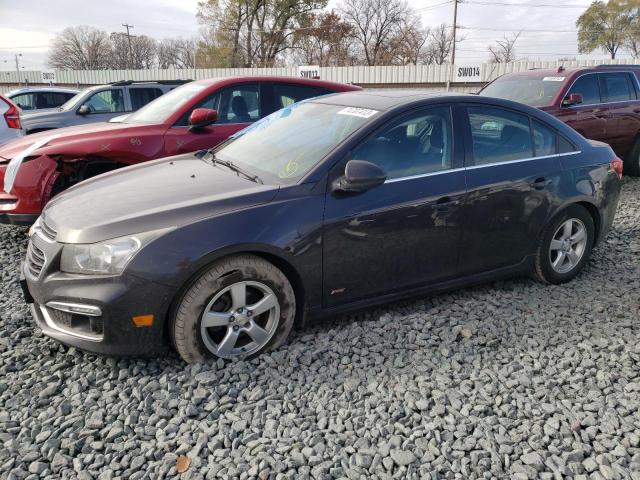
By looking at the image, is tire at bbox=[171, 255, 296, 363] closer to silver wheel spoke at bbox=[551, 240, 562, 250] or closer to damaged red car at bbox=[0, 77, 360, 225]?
silver wheel spoke at bbox=[551, 240, 562, 250]

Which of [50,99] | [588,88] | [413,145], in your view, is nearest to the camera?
[413,145]

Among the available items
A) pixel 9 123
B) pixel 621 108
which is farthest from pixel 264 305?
pixel 621 108

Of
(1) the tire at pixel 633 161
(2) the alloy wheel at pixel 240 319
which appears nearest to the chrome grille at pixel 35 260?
(2) the alloy wheel at pixel 240 319

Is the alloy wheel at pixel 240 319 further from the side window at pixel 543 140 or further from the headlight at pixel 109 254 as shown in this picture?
the side window at pixel 543 140

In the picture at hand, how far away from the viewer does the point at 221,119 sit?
595 cm

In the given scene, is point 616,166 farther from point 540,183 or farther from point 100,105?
point 100,105

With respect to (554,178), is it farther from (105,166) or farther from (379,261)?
(105,166)

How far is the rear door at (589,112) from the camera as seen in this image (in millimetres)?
7656

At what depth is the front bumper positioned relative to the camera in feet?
9.00

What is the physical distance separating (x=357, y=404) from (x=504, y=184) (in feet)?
6.63

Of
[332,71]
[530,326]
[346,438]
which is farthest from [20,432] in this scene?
[332,71]

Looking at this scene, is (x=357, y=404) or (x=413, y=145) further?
(x=413, y=145)

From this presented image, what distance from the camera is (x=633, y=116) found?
324 inches

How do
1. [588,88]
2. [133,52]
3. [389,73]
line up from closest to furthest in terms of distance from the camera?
[588,88]
[389,73]
[133,52]
